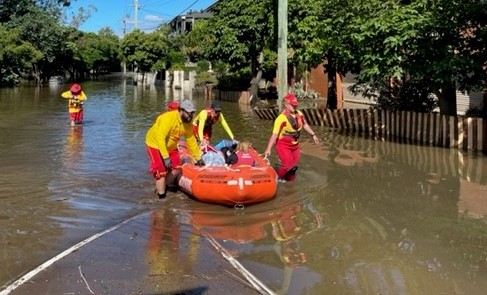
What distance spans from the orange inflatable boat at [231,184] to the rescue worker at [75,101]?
10825mm

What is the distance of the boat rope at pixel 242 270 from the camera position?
536 centimetres

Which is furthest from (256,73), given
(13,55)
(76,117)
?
(13,55)

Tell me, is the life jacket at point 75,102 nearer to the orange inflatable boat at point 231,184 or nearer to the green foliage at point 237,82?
the orange inflatable boat at point 231,184

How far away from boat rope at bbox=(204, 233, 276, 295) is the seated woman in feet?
8.21

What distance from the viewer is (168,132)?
8.77 m

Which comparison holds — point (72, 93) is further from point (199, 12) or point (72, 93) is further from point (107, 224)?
point (199, 12)

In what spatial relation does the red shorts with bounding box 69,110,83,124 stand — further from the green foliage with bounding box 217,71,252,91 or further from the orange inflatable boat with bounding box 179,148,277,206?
the green foliage with bounding box 217,71,252,91

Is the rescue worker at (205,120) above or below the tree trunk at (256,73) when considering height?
below

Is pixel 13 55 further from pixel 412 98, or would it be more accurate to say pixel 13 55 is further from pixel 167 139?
pixel 167 139

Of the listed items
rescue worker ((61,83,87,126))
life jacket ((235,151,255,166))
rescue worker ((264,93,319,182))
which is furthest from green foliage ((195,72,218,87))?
life jacket ((235,151,255,166))

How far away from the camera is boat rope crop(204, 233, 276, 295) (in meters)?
5.36

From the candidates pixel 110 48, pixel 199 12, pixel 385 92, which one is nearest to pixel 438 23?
pixel 385 92

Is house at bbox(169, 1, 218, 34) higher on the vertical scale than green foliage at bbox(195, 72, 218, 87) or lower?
higher

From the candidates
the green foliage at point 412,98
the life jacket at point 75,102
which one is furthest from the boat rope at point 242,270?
the life jacket at point 75,102
